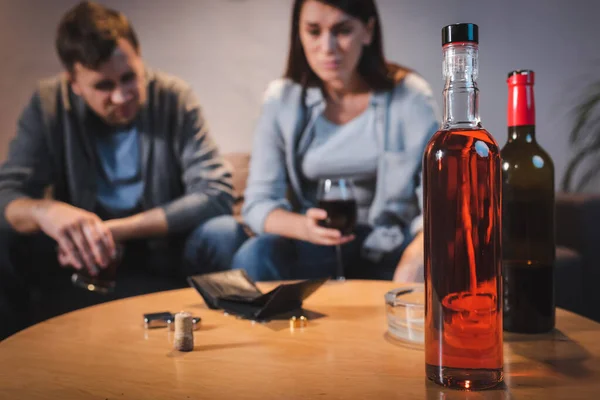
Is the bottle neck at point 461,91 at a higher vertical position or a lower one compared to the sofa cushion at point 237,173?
higher

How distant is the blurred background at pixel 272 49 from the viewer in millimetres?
2393

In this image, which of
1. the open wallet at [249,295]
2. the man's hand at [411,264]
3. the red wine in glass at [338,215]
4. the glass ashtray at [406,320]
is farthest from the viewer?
the man's hand at [411,264]

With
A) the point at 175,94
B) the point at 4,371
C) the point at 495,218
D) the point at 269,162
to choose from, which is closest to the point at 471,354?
the point at 495,218

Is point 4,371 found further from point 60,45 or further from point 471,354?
point 60,45

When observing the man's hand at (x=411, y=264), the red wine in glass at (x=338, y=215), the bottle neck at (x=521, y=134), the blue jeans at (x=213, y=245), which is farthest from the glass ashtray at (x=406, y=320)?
the blue jeans at (x=213, y=245)

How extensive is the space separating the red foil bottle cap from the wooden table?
1.05 feet

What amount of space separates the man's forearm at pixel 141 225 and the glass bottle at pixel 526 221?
179 centimetres

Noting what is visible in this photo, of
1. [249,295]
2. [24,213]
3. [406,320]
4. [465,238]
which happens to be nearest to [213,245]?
[24,213]

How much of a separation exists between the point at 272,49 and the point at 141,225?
0.93 meters

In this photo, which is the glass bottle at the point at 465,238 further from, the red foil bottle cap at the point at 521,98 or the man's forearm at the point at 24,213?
the man's forearm at the point at 24,213

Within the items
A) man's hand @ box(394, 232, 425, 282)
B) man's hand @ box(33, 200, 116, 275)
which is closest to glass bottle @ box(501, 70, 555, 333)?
man's hand @ box(394, 232, 425, 282)

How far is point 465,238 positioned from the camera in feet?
1.91

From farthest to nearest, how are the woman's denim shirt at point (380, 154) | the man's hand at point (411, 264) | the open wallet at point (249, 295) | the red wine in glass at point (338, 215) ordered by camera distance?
the woman's denim shirt at point (380, 154)
the man's hand at point (411, 264)
the red wine in glass at point (338, 215)
the open wallet at point (249, 295)

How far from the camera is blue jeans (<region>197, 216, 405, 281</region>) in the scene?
7.73 ft
